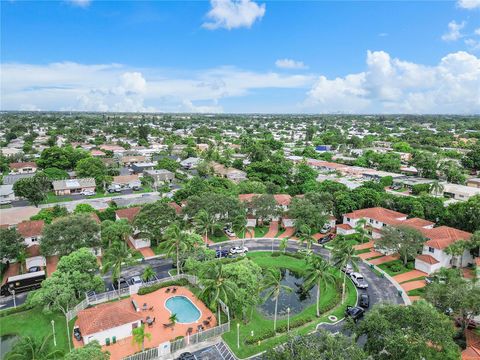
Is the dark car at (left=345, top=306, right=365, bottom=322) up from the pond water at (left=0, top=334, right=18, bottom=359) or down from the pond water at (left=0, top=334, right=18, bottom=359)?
up

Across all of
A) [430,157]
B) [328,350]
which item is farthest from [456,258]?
[430,157]

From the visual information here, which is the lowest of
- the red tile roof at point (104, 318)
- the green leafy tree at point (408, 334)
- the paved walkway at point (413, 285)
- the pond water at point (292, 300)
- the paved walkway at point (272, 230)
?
the pond water at point (292, 300)

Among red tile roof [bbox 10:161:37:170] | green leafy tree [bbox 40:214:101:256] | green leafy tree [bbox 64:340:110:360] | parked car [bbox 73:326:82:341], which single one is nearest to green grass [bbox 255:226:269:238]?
green leafy tree [bbox 40:214:101:256]

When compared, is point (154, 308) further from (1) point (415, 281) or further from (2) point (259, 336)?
(1) point (415, 281)

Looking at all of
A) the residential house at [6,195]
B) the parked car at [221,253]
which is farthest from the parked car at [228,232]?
the residential house at [6,195]

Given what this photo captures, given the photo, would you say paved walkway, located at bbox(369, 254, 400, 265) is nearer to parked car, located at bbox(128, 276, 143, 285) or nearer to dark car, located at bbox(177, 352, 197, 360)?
dark car, located at bbox(177, 352, 197, 360)

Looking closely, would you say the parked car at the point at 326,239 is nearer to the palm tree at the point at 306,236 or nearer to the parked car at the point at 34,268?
the palm tree at the point at 306,236

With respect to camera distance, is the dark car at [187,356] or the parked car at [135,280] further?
the parked car at [135,280]
